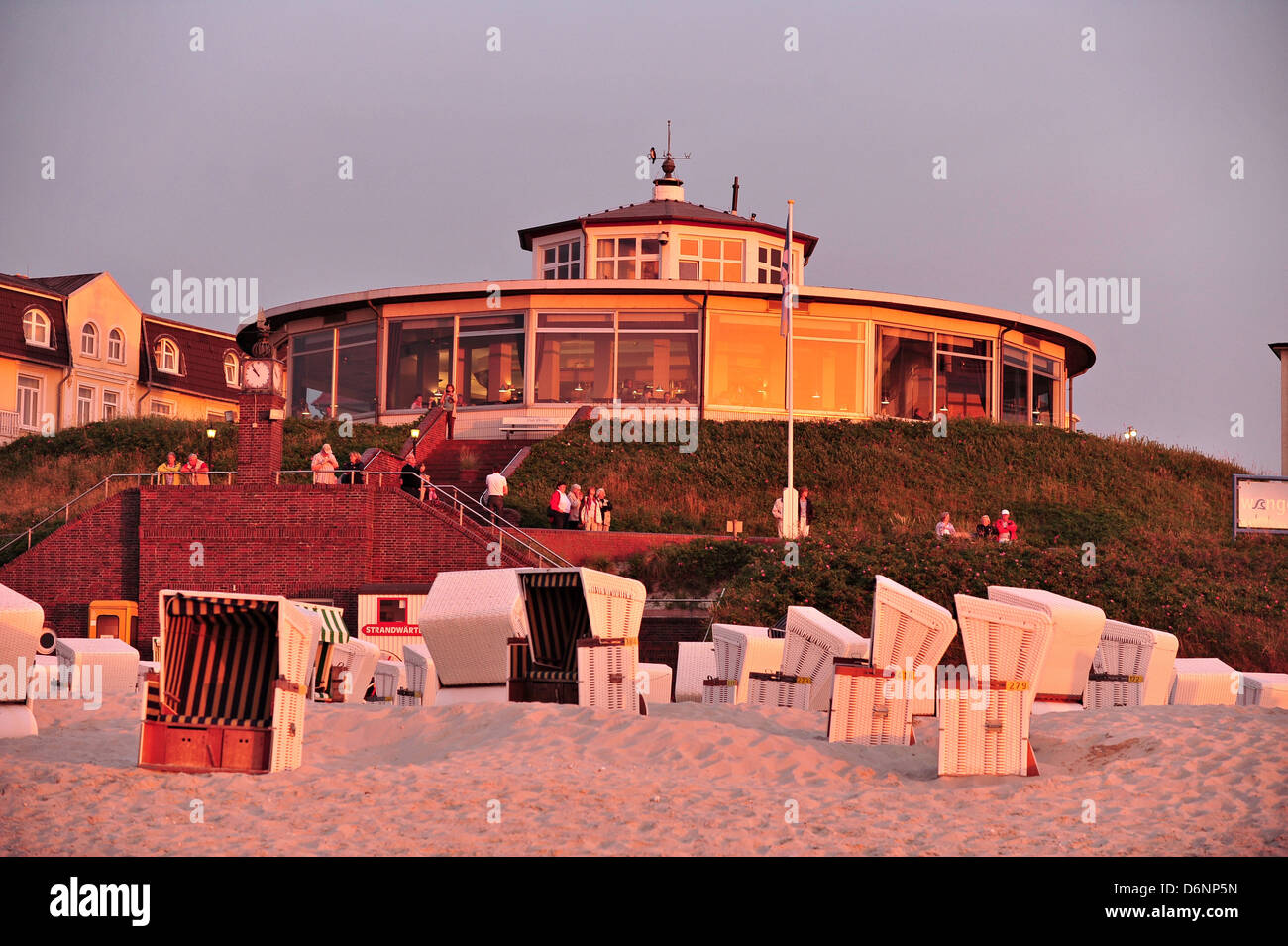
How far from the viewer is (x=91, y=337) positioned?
5141cm

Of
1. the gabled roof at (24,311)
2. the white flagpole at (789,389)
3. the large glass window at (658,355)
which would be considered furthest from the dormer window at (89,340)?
the white flagpole at (789,389)

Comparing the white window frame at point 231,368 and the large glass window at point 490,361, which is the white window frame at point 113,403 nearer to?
the white window frame at point 231,368

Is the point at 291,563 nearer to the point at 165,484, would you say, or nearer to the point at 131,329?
the point at 165,484

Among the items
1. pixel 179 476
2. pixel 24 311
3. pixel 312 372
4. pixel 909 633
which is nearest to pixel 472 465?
pixel 179 476

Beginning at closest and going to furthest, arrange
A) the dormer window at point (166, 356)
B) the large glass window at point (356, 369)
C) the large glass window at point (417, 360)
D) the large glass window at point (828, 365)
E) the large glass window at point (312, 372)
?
the large glass window at point (828, 365) < the large glass window at point (417, 360) < the large glass window at point (356, 369) < the large glass window at point (312, 372) < the dormer window at point (166, 356)

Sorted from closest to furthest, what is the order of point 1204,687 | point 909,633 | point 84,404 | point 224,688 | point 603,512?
point 224,688
point 909,633
point 1204,687
point 603,512
point 84,404

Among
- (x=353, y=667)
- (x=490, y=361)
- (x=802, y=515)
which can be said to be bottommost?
(x=353, y=667)

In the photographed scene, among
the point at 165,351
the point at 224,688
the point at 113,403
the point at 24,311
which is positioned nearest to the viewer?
the point at 224,688

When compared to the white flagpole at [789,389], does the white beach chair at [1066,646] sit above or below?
below

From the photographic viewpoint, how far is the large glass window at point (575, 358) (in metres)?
37.9

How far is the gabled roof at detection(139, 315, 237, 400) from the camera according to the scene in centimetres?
5375

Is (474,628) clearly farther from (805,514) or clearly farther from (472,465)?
(472,465)

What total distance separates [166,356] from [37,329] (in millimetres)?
6114

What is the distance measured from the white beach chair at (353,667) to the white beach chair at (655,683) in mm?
3191
